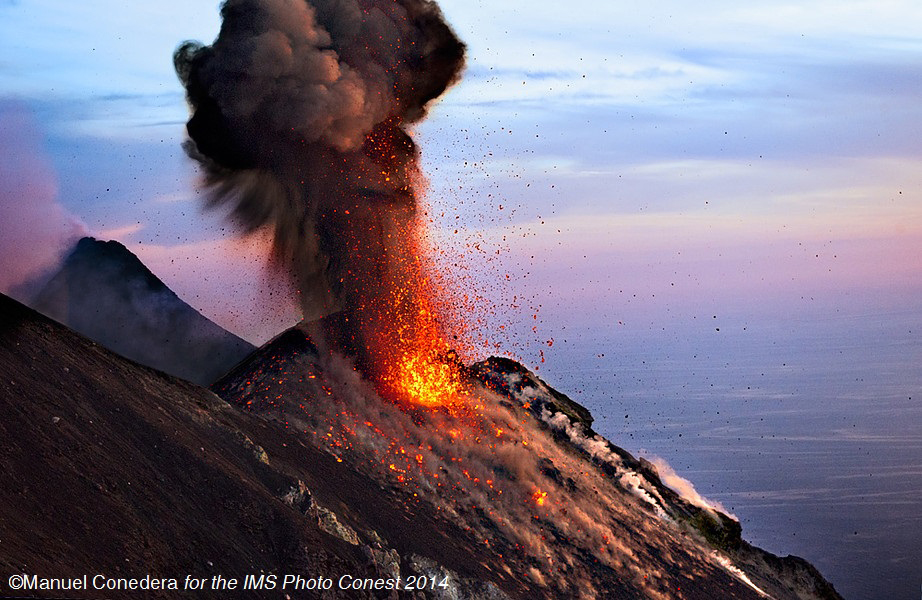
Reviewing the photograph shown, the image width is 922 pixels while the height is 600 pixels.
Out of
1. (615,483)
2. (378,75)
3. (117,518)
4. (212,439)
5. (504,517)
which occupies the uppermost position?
(378,75)

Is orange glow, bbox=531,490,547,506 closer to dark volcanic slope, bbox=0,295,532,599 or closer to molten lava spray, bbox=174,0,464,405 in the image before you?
dark volcanic slope, bbox=0,295,532,599

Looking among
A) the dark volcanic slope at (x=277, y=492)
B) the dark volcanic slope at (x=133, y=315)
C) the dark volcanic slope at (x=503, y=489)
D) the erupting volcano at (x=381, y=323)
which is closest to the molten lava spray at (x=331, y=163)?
the erupting volcano at (x=381, y=323)

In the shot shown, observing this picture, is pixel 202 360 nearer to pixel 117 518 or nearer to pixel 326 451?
pixel 326 451

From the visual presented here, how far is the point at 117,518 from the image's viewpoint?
29.1 m

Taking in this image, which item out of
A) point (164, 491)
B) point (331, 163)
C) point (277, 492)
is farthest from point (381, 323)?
point (164, 491)

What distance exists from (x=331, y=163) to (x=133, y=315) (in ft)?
52.6

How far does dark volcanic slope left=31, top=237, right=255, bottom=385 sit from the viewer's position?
57.3m

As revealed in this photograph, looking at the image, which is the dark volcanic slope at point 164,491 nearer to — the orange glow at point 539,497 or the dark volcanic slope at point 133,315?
the orange glow at point 539,497

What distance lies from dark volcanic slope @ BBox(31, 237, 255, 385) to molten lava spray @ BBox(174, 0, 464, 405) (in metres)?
8.55

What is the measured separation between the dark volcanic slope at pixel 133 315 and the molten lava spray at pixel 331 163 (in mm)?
8549

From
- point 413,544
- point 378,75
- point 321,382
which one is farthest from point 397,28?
point 413,544

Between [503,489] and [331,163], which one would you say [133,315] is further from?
[503,489]

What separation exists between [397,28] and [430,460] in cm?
2457

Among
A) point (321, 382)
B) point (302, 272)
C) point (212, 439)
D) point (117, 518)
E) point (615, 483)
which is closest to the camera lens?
point (117, 518)
